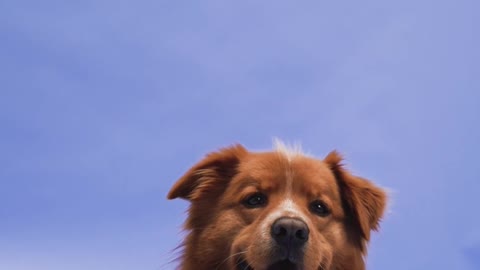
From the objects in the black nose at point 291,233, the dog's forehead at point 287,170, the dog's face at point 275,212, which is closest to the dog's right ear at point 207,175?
the dog's face at point 275,212

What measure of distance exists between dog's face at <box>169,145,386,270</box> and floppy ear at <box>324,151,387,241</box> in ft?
0.04

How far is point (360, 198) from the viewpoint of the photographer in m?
8.66

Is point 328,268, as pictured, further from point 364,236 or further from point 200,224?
point 200,224

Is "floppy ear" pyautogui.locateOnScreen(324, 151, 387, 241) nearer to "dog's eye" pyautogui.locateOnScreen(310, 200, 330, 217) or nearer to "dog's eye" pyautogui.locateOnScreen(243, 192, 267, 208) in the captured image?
"dog's eye" pyautogui.locateOnScreen(310, 200, 330, 217)

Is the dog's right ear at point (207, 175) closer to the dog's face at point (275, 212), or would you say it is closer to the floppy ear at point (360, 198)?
the dog's face at point (275, 212)

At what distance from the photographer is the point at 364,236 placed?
27.9 feet

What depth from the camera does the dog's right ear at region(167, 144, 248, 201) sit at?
28.7ft

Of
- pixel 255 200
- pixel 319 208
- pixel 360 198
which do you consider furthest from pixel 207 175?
pixel 360 198

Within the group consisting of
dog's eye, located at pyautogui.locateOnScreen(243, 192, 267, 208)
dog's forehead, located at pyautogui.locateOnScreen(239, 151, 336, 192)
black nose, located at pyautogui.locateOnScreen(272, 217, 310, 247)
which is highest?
dog's forehead, located at pyautogui.locateOnScreen(239, 151, 336, 192)

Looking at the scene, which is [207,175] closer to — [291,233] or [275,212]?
[275,212]

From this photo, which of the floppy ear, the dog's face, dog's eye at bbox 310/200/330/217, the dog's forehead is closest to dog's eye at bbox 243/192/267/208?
the dog's face

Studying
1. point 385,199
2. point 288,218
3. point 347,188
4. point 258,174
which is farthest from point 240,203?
point 385,199

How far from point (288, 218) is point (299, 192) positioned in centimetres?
74

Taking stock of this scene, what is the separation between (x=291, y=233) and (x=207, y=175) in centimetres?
195
